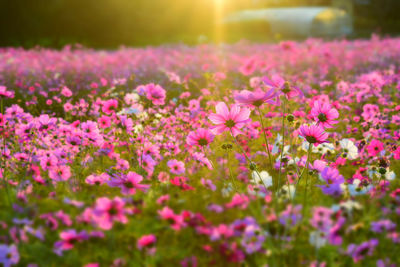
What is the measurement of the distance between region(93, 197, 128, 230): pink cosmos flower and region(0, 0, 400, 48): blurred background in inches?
509

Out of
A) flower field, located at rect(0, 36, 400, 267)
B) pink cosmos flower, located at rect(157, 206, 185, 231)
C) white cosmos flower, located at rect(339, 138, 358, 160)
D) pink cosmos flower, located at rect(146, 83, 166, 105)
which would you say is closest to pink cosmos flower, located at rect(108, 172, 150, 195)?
flower field, located at rect(0, 36, 400, 267)

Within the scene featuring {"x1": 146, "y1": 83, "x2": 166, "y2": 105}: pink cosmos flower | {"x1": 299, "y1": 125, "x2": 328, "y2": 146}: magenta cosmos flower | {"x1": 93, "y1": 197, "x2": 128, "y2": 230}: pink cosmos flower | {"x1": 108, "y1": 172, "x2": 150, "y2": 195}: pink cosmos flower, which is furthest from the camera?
{"x1": 146, "y1": 83, "x2": 166, "y2": 105}: pink cosmos flower

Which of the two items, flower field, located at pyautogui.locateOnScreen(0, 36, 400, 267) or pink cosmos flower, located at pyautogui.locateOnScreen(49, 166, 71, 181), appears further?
pink cosmos flower, located at pyautogui.locateOnScreen(49, 166, 71, 181)

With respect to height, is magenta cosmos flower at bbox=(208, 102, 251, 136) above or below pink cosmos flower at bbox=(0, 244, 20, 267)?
above

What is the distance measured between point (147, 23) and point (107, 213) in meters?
20.7

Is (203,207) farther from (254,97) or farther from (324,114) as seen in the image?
(324,114)

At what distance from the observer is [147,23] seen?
20.9m

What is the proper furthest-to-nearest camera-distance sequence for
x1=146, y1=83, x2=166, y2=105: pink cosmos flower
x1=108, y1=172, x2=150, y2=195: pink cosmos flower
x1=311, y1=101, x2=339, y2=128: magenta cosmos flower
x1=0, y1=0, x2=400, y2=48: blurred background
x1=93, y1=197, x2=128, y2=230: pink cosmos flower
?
x1=0, y1=0, x2=400, y2=48: blurred background, x1=146, y1=83, x2=166, y2=105: pink cosmos flower, x1=311, y1=101, x2=339, y2=128: magenta cosmos flower, x1=108, y1=172, x2=150, y2=195: pink cosmos flower, x1=93, y1=197, x2=128, y2=230: pink cosmos flower

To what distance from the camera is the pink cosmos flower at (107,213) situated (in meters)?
1.25

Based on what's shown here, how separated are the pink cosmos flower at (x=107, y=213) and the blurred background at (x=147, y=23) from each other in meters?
12.9

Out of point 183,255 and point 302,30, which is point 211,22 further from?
point 183,255

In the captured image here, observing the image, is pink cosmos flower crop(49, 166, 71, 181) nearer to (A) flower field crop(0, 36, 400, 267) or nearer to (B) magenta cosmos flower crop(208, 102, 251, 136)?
(A) flower field crop(0, 36, 400, 267)

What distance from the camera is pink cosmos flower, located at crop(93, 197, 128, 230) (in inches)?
49.3

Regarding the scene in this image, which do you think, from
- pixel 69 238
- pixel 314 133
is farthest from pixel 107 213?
pixel 314 133
